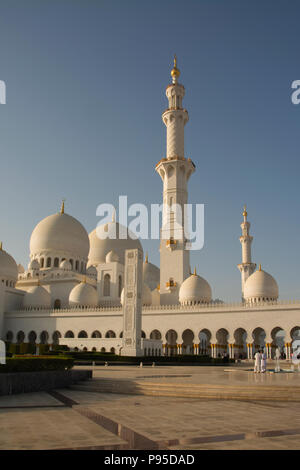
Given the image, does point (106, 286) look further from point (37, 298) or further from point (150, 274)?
point (150, 274)

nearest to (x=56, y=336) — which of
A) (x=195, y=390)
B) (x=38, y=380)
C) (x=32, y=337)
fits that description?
(x=32, y=337)

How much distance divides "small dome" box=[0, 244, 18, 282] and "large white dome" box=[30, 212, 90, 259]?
3123mm

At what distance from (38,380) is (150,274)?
3719 cm

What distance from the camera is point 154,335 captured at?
38469mm

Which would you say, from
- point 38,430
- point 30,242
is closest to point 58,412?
point 38,430

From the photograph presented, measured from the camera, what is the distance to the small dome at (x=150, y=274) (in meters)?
46.9

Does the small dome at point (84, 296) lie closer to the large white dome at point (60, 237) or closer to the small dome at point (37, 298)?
the small dome at point (37, 298)

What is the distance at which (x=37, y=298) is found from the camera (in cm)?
4194

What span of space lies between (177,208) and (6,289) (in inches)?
720

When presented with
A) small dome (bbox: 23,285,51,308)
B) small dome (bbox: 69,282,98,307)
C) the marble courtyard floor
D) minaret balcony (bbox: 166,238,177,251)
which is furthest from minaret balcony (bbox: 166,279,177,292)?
the marble courtyard floor

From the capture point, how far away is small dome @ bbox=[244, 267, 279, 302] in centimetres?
3353

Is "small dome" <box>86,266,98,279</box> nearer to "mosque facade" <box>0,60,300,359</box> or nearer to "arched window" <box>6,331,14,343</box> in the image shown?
"mosque facade" <box>0,60,300,359</box>

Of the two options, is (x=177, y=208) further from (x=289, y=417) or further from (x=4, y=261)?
(x=289, y=417)

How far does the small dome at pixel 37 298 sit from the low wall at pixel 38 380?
3072cm
